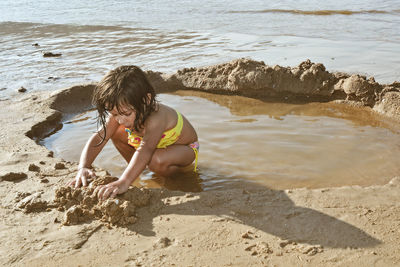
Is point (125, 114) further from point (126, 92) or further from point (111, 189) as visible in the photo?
point (111, 189)

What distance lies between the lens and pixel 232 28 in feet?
27.7

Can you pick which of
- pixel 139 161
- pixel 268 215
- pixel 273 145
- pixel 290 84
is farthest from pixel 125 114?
pixel 290 84

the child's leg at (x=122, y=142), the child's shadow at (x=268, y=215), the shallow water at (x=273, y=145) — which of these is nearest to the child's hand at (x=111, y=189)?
the child's shadow at (x=268, y=215)

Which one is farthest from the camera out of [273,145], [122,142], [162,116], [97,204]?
[273,145]

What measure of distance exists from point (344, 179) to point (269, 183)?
52cm

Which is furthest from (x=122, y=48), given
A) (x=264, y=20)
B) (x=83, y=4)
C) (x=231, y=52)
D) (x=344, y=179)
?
(x=83, y=4)

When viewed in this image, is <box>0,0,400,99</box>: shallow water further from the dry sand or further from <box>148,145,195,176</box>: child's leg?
<box>148,145,195,176</box>: child's leg

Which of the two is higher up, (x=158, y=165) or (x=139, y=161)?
(x=139, y=161)

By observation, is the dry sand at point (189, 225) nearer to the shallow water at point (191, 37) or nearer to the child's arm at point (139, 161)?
the child's arm at point (139, 161)

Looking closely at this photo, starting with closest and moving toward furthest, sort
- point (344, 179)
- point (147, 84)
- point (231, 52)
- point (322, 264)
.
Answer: point (322, 264)
point (147, 84)
point (344, 179)
point (231, 52)

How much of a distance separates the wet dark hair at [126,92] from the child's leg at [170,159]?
36 centimetres

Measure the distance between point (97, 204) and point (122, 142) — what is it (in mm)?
871

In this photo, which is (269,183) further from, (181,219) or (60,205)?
(60,205)

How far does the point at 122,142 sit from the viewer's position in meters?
3.14
